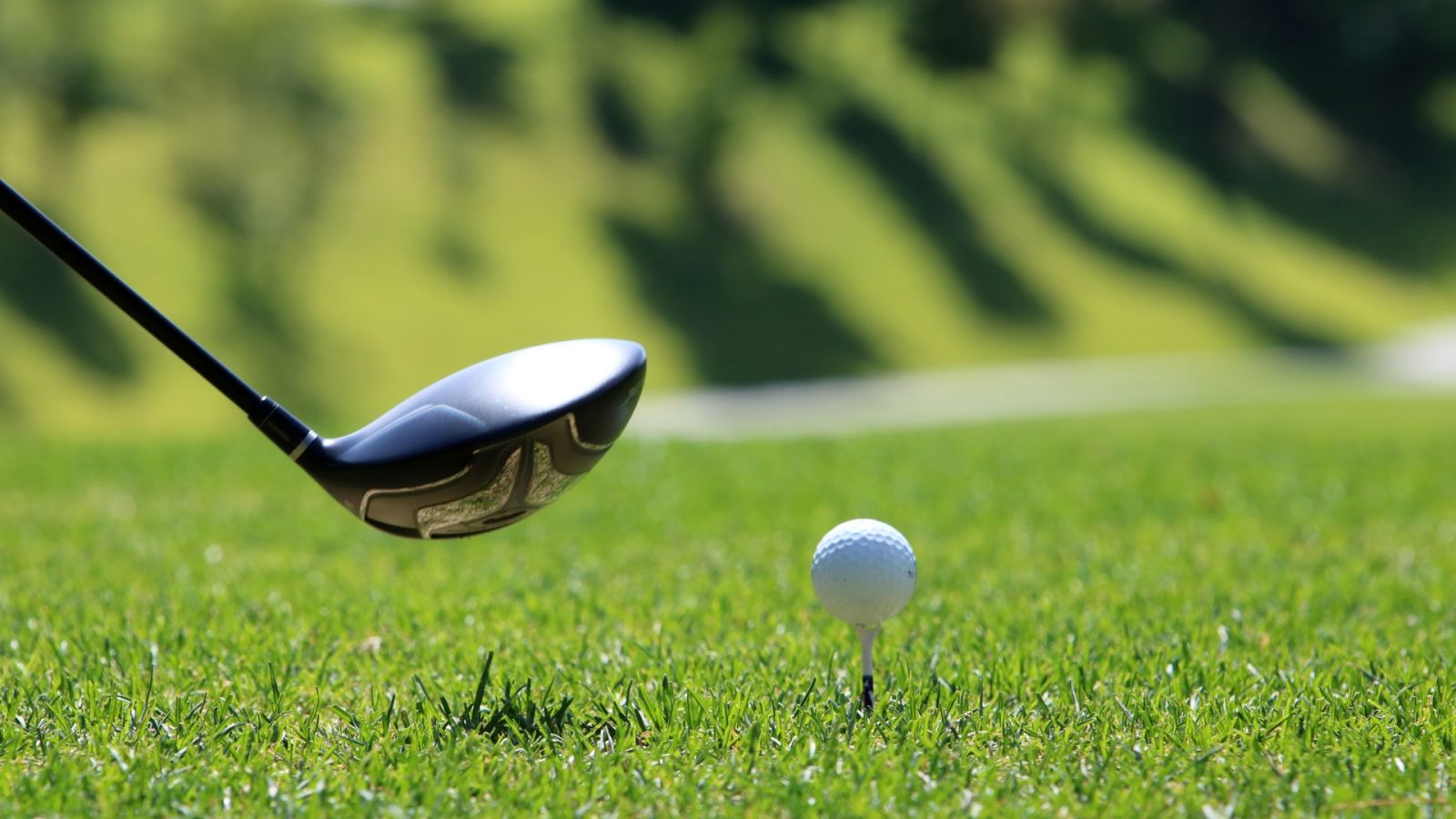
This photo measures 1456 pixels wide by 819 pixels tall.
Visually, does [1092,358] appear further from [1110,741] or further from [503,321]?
[1110,741]

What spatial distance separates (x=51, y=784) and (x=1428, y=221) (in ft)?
177

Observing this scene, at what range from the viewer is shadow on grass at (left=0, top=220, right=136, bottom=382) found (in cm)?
2844

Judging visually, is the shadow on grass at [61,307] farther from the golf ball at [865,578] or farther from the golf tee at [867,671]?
the golf tee at [867,671]

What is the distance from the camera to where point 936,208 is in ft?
137

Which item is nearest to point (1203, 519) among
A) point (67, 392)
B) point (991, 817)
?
point (991, 817)

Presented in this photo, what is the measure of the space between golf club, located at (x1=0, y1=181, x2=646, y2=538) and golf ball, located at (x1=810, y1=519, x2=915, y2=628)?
68cm

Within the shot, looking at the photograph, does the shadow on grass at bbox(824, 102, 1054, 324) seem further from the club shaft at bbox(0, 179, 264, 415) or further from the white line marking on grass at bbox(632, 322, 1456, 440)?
the club shaft at bbox(0, 179, 264, 415)

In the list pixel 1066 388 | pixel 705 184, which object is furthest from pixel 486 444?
pixel 705 184

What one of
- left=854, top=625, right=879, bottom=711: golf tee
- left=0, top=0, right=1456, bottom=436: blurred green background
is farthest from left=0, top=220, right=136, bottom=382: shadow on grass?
left=854, top=625, right=879, bottom=711: golf tee

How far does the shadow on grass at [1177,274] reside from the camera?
3980 centimetres

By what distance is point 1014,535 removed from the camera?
21.6ft

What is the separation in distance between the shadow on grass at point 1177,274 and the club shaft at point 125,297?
39.9 meters

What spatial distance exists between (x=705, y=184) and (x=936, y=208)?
25.0ft

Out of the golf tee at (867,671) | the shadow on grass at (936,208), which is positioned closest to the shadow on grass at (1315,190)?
the shadow on grass at (936,208)
